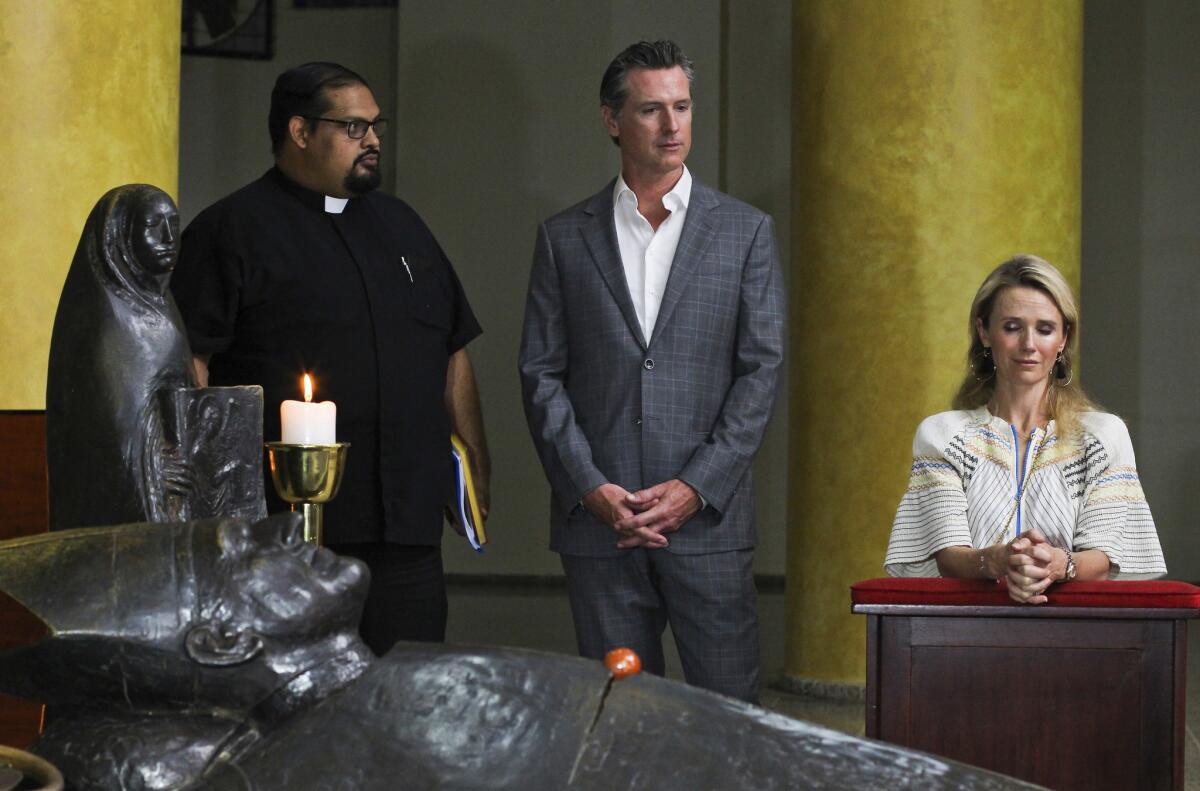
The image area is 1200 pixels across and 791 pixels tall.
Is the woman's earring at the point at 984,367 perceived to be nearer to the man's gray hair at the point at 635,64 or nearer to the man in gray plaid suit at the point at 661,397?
the man in gray plaid suit at the point at 661,397

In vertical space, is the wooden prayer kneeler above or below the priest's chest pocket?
below

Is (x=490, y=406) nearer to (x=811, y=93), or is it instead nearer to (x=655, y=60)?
(x=811, y=93)

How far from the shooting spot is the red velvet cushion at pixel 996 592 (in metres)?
2.52

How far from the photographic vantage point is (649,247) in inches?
141

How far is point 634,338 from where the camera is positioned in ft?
11.5

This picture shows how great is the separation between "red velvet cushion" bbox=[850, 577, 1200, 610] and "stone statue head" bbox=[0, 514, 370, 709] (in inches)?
51.2

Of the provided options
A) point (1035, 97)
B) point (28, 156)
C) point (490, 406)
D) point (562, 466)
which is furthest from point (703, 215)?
point (490, 406)

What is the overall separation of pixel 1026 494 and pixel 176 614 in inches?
78.2

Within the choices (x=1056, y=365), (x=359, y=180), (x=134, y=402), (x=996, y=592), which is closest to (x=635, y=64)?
(x=359, y=180)

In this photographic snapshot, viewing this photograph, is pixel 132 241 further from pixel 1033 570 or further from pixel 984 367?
pixel 984 367

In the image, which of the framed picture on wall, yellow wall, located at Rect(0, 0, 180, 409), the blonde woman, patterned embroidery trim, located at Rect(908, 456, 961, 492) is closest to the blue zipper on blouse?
the blonde woman

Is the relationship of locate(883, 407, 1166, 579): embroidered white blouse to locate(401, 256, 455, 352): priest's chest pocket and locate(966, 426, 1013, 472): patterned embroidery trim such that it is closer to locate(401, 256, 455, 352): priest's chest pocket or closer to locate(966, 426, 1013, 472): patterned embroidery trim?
locate(966, 426, 1013, 472): patterned embroidery trim

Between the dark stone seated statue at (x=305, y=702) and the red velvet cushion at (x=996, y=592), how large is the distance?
112cm

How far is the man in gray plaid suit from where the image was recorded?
11.3 feet
